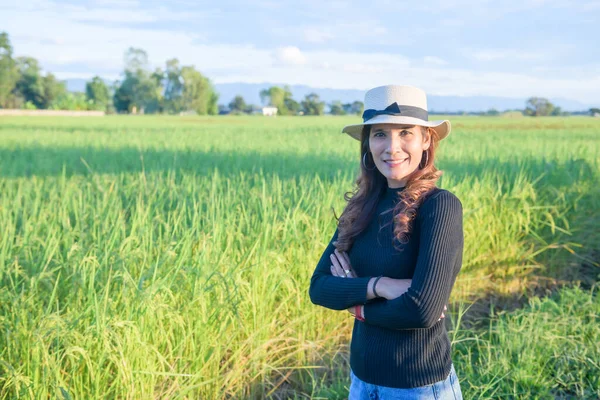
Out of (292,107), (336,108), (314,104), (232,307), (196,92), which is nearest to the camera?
(232,307)

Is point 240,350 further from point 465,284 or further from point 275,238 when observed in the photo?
point 465,284

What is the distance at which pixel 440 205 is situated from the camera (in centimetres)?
148

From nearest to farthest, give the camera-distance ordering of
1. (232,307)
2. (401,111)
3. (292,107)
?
(401,111), (232,307), (292,107)

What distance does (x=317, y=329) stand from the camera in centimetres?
317

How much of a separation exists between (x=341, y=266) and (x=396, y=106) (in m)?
0.48

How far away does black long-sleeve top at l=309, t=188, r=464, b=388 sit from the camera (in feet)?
4.78

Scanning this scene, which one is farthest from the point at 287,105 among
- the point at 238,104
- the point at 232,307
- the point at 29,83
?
the point at 232,307

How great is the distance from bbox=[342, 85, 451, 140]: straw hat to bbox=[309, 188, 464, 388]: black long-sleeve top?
0.21m

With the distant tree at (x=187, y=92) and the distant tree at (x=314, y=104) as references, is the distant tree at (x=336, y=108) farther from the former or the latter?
the distant tree at (x=187, y=92)

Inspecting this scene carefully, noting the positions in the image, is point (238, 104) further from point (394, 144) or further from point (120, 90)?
point (394, 144)

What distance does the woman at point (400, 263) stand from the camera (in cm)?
146

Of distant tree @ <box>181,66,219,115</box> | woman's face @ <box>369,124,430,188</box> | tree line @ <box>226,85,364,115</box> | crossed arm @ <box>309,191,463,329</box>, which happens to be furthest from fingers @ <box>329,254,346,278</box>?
distant tree @ <box>181,66,219,115</box>

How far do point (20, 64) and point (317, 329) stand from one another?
7716 cm

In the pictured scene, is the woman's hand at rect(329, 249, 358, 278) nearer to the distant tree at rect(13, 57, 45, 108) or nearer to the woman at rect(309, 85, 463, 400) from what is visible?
the woman at rect(309, 85, 463, 400)
